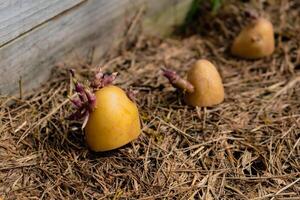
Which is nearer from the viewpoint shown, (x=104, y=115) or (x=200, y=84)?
(x=104, y=115)

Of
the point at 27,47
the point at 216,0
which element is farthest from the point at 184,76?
the point at 27,47

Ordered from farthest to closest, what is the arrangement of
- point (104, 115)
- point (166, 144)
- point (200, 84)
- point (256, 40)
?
point (256, 40), point (200, 84), point (166, 144), point (104, 115)

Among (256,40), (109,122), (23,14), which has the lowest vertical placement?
(256,40)

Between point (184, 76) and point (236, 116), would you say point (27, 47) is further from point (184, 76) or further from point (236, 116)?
point (236, 116)

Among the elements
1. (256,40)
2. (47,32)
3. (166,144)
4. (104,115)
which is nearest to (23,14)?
(47,32)

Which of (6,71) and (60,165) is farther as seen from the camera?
(6,71)

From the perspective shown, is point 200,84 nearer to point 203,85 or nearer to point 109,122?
point 203,85

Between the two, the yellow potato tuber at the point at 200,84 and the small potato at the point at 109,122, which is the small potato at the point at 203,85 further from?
the small potato at the point at 109,122
